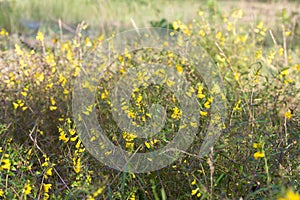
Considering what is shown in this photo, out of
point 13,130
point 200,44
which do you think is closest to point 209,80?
point 200,44

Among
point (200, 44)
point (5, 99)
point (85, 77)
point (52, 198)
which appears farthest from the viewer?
point (200, 44)

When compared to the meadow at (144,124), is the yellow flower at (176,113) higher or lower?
higher

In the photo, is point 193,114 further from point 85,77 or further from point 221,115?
point 85,77

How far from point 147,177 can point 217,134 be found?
1.15ft

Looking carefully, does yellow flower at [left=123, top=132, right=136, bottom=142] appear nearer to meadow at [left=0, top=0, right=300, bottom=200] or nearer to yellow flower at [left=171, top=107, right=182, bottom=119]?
meadow at [left=0, top=0, right=300, bottom=200]

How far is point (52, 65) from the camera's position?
9.14 ft

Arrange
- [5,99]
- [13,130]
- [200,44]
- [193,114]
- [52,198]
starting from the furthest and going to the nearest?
[200,44] < [5,99] < [13,130] < [193,114] < [52,198]

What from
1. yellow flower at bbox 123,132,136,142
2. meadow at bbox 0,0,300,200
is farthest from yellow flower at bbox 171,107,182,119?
yellow flower at bbox 123,132,136,142

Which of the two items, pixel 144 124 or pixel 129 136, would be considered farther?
pixel 144 124

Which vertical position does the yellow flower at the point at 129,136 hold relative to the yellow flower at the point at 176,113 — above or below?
below

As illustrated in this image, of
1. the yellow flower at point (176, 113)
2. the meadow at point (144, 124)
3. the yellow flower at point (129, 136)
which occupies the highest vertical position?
the yellow flower at point (176, 113)

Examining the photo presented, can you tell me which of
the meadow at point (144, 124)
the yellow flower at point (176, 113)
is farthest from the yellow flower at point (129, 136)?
the yellow flower at point (176, 113)

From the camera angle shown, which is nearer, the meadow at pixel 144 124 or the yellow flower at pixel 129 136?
the meadow at pixel 144 124

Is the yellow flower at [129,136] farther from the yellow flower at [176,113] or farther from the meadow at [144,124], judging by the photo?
the yellow flower at [176,113]
